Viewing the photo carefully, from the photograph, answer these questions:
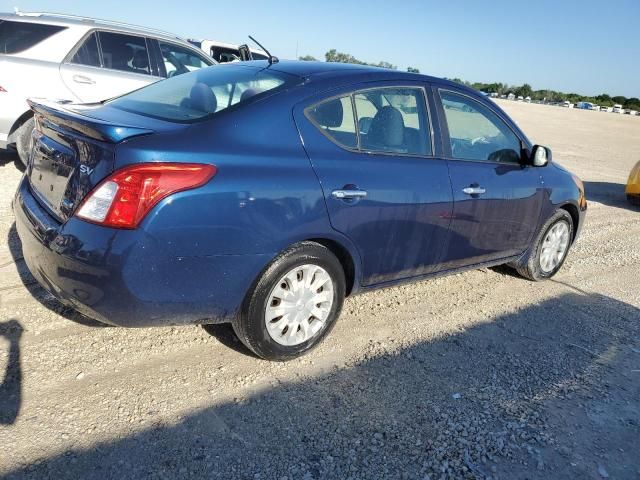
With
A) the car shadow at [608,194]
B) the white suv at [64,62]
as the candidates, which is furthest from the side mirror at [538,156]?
the car shadow at [608,194]

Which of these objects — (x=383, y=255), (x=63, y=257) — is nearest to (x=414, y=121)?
A: (x=383, y=255)

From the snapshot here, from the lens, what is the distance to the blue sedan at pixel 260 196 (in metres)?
2.50

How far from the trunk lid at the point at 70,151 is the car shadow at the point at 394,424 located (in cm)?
117

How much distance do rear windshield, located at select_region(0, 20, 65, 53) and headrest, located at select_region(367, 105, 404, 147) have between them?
465 cm

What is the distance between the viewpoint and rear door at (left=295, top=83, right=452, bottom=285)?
3.08 m

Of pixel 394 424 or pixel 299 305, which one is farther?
pixel 299 305

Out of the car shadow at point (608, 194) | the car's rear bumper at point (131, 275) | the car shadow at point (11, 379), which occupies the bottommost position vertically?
the car shadow at point (608, 194)

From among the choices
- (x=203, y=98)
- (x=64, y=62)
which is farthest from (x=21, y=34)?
(x=203, y=98)

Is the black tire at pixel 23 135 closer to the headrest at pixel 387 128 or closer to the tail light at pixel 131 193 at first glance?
the tail light at pixel 131 193

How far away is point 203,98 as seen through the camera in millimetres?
3232

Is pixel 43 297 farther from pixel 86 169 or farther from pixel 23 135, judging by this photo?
pixel 23 135

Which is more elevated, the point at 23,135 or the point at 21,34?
the point at 21,34

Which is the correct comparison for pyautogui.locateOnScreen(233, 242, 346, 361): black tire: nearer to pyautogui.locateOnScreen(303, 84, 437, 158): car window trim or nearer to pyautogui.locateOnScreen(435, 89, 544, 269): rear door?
pyautogui.locateOnScreen(303, 84, 437, 158): car window trim

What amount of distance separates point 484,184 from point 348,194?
4.52 ft
